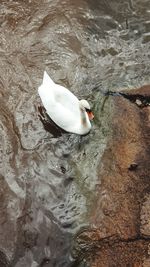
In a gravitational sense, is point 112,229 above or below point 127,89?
below

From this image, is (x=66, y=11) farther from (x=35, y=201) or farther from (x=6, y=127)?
(x=35, y=201)

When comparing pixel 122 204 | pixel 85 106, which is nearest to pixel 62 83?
pixel 85 106

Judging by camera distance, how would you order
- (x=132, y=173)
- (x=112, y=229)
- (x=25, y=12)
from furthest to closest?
(x=25, y=12) → (x=132, y=173) → (x=112, y=229)

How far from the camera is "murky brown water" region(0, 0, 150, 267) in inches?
143

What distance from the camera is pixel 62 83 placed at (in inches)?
181

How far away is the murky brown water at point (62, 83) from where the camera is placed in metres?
3.62

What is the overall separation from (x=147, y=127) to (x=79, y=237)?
116 cm

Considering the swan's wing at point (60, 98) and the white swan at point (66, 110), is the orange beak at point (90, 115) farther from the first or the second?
the swan's wing at point (60, 98)

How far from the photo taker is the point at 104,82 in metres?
4.55

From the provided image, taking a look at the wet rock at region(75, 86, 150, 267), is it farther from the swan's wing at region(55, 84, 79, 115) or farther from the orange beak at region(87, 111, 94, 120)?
the swan's wing at region(55, 84, 79, 115)

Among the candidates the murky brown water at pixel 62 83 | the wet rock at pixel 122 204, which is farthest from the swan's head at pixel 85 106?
the wet rock at pixel 122 204

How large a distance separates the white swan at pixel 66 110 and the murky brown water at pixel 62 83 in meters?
0.12

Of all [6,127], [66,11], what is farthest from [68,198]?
[66,11]

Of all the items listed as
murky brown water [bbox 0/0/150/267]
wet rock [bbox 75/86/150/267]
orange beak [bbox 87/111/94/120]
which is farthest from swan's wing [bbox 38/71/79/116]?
wet rock [bbox 75/86/150/267]
